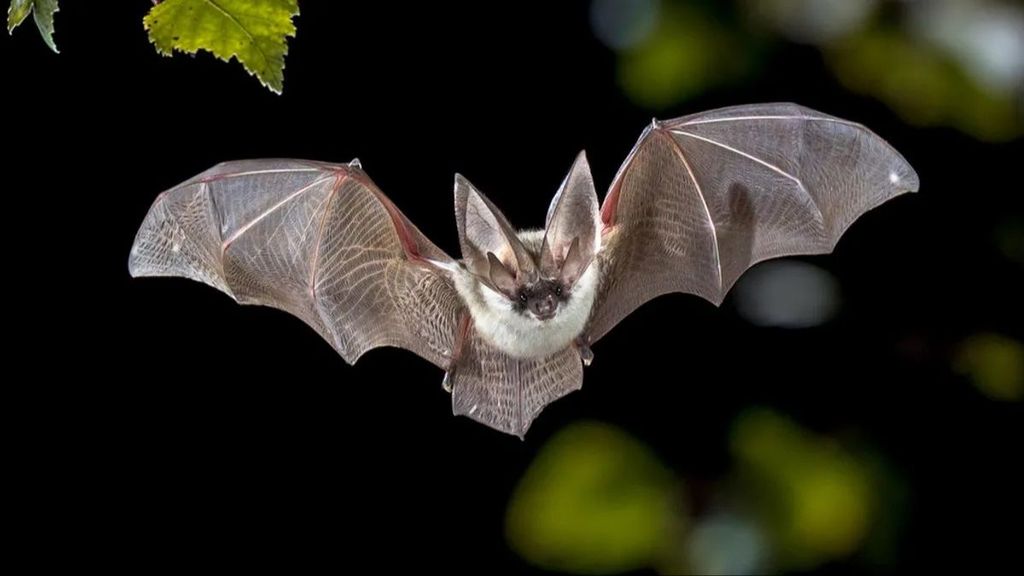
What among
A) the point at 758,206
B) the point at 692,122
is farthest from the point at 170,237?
the point at 758,206

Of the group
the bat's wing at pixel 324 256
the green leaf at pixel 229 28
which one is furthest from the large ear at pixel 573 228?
the green leaf at pixel 229 28

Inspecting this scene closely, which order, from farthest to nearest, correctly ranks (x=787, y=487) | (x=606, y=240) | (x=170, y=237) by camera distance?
(x=787, y=487)
(x=606, y=240)
(x=170, y=237)

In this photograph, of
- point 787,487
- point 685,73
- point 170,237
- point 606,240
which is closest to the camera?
point 170,237

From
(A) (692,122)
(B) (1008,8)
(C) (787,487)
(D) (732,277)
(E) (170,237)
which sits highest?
(B) (1008,8)

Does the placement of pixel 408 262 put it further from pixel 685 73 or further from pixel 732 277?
pixel 685 73

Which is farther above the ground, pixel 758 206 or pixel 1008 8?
pixel 1008 8

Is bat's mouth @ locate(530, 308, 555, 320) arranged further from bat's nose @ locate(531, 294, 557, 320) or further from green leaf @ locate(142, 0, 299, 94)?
green leaf @ locate(142, 0, 299, 94)

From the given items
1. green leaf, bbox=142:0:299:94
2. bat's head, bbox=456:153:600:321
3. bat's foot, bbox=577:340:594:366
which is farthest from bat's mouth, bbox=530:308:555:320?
green leaf, bbox=142:0:299:94
